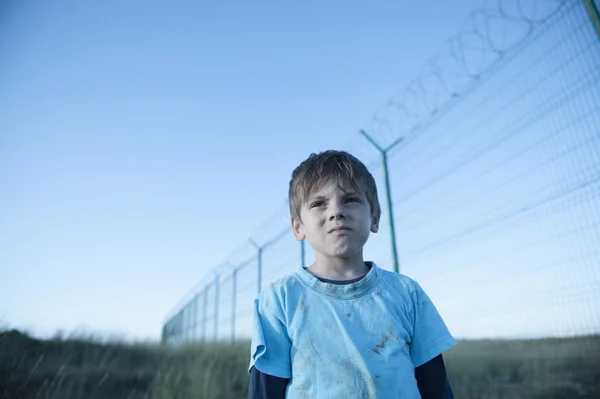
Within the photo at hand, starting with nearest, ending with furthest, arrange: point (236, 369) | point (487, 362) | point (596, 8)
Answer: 1. point (596, 8)
2. point (236, 369)
3. point (487, 362)

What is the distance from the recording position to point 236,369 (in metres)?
Result: 4.62

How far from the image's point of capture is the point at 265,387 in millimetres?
1139

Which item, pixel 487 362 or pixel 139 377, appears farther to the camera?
pixel 487 362

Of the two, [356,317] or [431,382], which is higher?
[356,317]

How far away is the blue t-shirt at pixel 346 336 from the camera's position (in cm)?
110

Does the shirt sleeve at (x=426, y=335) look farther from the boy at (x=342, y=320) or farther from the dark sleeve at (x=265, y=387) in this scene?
the dark sleeve at (x=265, y=387)

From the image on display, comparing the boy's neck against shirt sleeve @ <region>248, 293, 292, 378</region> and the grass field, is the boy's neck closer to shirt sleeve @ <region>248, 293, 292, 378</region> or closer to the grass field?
shirt sleeve @ <region>248, 293, 292, 378</region>

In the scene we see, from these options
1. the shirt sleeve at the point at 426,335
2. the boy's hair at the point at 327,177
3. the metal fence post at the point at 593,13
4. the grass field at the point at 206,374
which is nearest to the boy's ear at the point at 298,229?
the boy's hair at the point at 327,177

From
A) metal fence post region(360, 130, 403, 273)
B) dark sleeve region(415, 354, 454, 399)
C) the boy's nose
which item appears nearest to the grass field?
metal fence post region(360, 130, 403, 273)

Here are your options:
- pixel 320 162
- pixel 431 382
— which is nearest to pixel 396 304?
pixel 431 382

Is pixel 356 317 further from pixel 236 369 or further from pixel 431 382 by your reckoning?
pixel 236 369

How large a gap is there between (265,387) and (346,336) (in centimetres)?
27

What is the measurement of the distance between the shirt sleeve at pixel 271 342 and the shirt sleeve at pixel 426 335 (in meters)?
0.39

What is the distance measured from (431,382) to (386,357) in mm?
224
